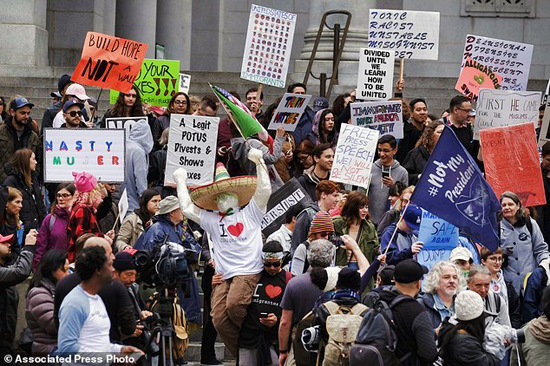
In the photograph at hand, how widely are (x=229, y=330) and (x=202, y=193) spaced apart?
120cm

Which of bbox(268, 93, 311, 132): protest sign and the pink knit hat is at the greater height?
bbox(268, 93, 311, 132): protest sign

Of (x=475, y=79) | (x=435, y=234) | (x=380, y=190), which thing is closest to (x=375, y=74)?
(x=475, y=79)

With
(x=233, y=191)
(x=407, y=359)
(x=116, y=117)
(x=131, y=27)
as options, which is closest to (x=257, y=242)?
(x=233, y=191)

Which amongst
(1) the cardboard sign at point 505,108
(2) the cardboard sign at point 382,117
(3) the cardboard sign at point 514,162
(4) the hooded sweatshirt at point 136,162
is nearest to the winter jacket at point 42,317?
(4) the hooded sweatshirt at point 136,162

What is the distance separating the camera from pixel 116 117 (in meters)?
15.6

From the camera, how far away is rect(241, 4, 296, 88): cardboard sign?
17.3 m

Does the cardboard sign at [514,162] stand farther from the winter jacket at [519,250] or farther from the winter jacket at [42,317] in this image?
the winter jacket at [42,317]

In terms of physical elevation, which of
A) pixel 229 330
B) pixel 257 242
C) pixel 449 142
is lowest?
pixel 229 330

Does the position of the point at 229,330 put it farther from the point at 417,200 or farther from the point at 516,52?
the point at 516,52

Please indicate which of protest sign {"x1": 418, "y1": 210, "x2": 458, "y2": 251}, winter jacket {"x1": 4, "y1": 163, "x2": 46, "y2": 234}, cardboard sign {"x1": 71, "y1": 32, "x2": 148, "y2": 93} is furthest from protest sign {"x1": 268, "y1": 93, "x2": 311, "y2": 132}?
protest sign {"x1": 418, "y1": 210, "x2": 458, "y2": 251}

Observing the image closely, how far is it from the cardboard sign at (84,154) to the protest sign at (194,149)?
0.54 meters

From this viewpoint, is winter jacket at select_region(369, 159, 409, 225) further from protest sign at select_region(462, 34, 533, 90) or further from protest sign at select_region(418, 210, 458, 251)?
protest sign at select_region(462, 34, 533, 90)

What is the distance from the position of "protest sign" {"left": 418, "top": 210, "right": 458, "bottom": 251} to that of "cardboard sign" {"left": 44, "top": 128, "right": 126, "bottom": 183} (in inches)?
145

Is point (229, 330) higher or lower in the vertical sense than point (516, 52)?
lower
